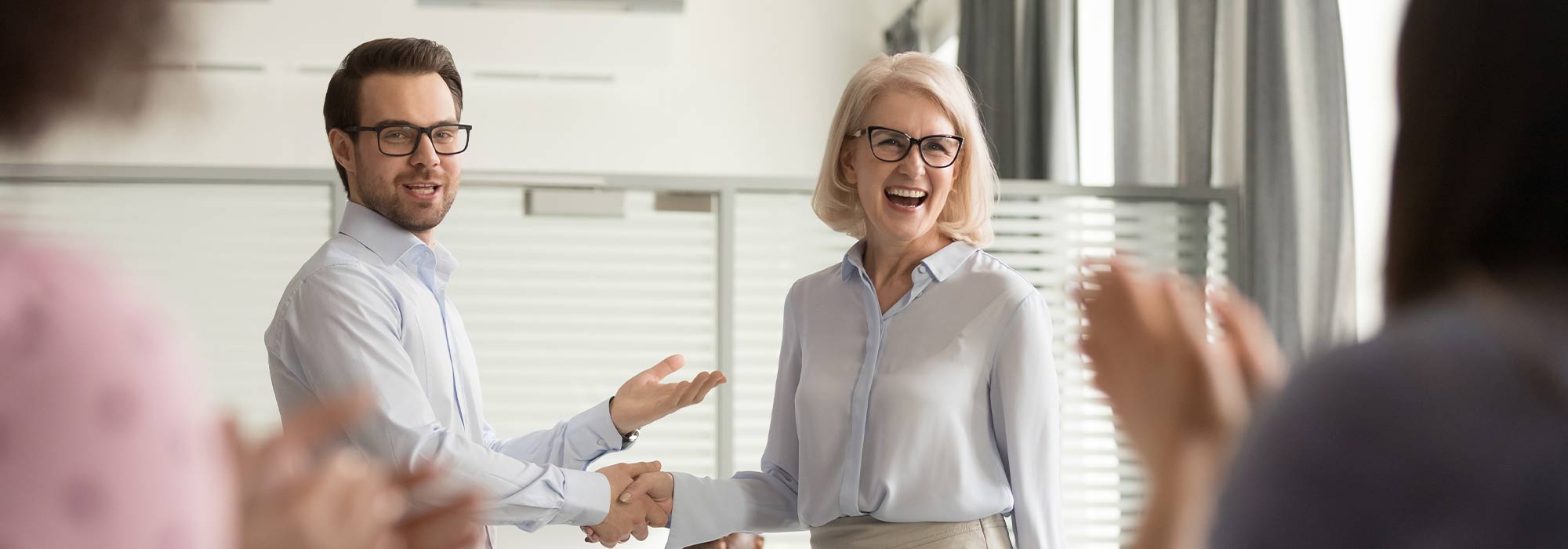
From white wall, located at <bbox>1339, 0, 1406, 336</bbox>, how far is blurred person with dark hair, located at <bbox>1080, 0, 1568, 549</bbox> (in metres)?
2.39

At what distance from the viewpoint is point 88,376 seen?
0.50 m

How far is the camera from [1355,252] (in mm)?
2846

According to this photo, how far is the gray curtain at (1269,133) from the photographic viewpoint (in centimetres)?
286

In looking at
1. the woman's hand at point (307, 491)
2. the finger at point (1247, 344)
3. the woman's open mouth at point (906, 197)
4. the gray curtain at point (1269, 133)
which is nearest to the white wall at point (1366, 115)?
the gray curtain at point (1269, 133)

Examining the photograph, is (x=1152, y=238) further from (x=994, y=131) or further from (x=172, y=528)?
(x=172, y=528)

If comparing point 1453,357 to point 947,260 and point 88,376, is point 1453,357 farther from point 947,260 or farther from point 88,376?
point 947,260

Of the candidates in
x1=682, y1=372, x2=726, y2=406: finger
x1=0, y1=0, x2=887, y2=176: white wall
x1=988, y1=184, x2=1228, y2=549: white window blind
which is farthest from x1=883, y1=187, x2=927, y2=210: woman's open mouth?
x1=0, y1=0, x2=887, y2=176: white wall

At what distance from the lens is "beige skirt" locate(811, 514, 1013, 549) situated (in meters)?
1.98

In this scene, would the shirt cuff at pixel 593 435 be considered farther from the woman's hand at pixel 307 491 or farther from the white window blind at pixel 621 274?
the woman's hand at pixel 307 491

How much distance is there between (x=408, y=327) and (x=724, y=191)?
1.44 metres

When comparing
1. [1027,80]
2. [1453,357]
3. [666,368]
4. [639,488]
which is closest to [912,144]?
[666,368]

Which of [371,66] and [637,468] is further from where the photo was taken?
[637,468]

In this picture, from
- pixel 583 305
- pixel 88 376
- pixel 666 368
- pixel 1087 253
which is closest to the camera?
pixel 88 376

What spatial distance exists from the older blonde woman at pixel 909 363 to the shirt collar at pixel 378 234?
652 millimetres
